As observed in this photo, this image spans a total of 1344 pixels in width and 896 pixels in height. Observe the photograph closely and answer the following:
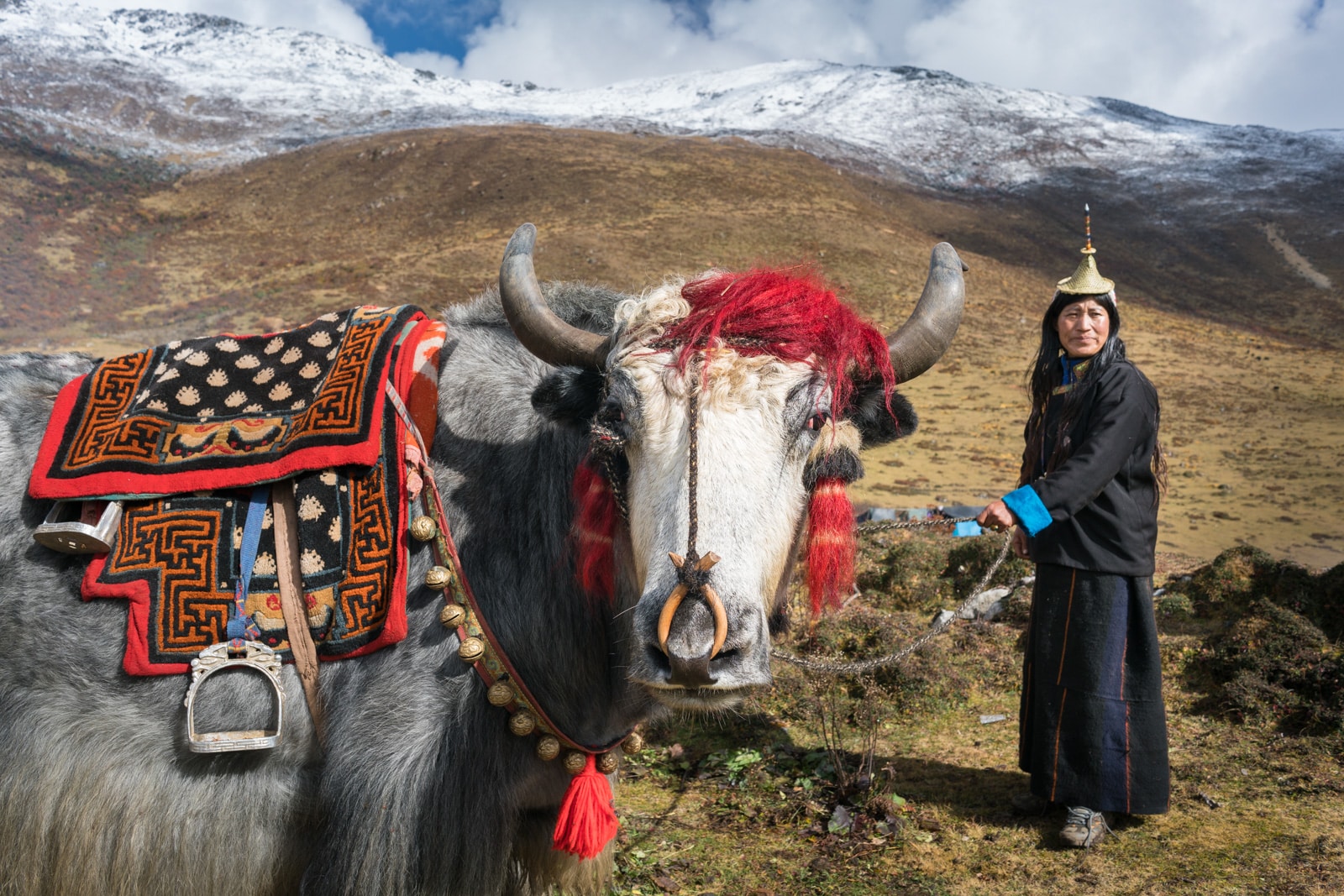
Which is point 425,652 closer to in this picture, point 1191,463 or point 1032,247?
point 1191,463

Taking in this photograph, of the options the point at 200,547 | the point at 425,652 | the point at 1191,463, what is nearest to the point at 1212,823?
the point at 425,652

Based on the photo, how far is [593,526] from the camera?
2115mm

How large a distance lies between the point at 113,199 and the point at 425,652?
3171 centimetres

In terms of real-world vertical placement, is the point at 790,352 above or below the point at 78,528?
above

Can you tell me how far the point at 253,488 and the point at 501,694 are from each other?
92cm

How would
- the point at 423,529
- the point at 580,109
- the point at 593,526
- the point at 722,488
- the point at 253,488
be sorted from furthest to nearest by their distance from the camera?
the point at 580,109 < the point at 253,488 < the point at 423,529 < the point at 593,526 < the point at 722,488

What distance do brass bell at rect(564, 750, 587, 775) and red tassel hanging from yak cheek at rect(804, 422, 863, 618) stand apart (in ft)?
2.70

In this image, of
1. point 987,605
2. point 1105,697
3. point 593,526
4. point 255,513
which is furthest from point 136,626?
point 987,605

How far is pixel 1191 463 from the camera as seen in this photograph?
1180 centimetres

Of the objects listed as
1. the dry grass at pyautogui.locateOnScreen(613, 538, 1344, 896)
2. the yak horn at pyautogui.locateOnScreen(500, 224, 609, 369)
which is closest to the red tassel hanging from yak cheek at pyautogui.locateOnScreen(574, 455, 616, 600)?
the yak horn at pyautogui.locateOnScreen(500, 224, 609, 369)

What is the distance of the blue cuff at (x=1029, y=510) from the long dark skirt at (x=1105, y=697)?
0.67 meters

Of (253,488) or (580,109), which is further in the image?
(580,109)

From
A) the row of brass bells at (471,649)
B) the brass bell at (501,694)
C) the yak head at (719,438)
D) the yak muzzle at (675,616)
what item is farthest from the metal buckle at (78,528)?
the yak muzzle at (675,616)

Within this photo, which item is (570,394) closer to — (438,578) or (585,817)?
(438,578)
